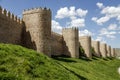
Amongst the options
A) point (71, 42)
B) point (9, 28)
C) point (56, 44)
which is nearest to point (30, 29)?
point (9, 28)

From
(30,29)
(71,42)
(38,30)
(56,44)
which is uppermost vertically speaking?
(30,29)

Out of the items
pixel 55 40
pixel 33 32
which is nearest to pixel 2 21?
pixel 33 32

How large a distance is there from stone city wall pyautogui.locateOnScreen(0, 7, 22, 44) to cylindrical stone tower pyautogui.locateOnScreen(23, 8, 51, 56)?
33.7 inches

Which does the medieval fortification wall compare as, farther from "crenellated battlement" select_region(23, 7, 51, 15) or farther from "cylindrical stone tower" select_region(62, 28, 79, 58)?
"cylindrical stone tower" select_region(62, 28, 79, 58)

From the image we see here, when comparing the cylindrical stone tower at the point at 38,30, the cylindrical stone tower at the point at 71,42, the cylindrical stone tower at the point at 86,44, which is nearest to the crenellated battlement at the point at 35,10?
the cylindrical stone tower at the point at 38,30

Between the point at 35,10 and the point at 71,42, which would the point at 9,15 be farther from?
the point at 71,42

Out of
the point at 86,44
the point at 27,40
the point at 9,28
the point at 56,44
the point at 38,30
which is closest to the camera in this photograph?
the point at 9,28

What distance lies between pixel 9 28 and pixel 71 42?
51.0 feet

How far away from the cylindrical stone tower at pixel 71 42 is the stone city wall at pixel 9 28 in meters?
13.3

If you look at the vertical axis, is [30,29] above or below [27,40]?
above

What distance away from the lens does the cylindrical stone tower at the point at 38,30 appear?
967 inches

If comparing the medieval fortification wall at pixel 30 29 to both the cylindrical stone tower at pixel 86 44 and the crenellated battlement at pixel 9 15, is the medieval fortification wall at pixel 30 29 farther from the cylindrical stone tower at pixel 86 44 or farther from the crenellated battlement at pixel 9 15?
the cylindrical stone tower at pixel 86 44

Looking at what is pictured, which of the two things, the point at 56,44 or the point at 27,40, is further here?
the point at 56,44

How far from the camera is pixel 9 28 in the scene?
948 inches
